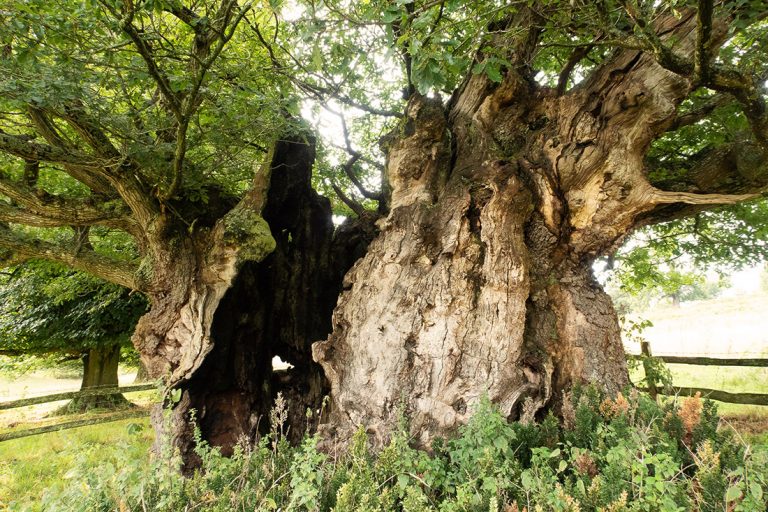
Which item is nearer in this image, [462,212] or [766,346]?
[462,212]

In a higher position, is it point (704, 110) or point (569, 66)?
point (569, 66)

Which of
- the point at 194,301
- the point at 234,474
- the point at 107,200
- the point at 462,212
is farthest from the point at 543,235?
the point at 107,200

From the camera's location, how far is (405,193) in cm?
472

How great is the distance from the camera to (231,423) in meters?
4.89

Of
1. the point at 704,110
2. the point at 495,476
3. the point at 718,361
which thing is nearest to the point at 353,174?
the point at 704,110

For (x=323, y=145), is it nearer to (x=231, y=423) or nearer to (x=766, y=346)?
(x=231, y=423)

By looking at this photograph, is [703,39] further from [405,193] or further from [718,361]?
→ [718,361]

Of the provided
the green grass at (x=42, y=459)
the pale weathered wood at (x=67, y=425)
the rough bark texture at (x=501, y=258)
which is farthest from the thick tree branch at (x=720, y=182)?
the pale weathered wood at (x=67, y=425)

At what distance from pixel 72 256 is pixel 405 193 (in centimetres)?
443

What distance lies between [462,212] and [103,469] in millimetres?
3772

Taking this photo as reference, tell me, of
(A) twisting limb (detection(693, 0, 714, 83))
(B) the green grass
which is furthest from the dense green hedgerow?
(A) twisting limb (detection(693, 0, 714, 83))

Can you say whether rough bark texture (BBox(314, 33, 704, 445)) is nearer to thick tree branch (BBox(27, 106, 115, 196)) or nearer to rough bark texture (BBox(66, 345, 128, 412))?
thick tree branch (BBox(27, 106, 115, 196))

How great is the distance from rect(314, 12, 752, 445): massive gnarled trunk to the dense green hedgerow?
632 mm

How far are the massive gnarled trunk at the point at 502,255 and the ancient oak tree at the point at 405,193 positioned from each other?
0.08ft
